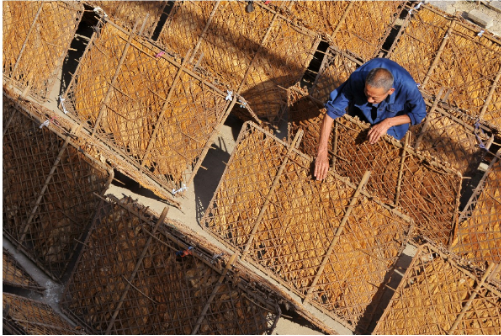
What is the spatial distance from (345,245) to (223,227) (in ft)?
4.56

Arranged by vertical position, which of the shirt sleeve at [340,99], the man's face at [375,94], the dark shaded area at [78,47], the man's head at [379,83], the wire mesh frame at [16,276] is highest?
the man's head at [379,83]

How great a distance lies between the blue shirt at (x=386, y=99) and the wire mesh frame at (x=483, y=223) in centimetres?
106

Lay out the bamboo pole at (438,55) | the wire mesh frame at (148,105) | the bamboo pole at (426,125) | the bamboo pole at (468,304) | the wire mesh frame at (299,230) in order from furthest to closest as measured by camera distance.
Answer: the bamboo pole at (438,55) < the wire mesh frame at (148,105) < the bamboo pole at (426,125) < the wire mesh frame at (299,230) < the bamboo pole at (468,304)

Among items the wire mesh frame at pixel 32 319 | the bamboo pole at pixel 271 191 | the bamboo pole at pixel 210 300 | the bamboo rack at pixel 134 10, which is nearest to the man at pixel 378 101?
the bamboo pole at pixel 271 191

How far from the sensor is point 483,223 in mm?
5680

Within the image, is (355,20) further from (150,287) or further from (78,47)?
(150,287)

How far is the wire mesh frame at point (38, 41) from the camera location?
699cm

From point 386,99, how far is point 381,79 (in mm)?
438

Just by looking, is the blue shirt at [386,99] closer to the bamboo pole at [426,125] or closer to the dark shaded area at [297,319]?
the bamboo pole at [426,125]

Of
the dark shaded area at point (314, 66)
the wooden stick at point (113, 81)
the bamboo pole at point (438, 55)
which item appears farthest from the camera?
the dark shaded area at point (314, 66)

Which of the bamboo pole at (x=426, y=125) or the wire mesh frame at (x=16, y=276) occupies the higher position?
the bamboo pole at (x=426, y=125)

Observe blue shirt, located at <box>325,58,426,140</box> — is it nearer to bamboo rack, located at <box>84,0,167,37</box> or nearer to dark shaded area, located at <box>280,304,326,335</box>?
dark shaded area, located at <box>280,304,326,335</box>

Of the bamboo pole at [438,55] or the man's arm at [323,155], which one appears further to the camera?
the bamboo pole at [438,55]

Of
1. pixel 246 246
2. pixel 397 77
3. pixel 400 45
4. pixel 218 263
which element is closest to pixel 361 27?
pixel 400 45
